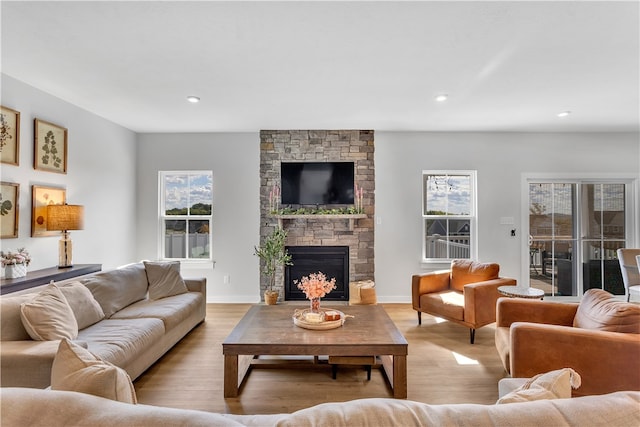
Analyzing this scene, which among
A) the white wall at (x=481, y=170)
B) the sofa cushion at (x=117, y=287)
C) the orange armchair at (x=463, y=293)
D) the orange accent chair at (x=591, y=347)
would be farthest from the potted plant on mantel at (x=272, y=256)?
the orange accent chair at (x=591, y=347)

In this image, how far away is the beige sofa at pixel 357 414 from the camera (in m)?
0.79

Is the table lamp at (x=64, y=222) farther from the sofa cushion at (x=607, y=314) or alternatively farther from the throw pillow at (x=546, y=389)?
the sofa cushion at (x=607, y=314)

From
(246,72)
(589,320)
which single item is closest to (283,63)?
(246,72)

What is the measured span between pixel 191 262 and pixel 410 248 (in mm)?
3319

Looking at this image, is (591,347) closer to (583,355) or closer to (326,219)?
(583,355)

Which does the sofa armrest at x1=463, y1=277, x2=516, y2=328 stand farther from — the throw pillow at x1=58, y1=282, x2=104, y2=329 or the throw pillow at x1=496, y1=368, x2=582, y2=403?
the throw pillow at x1=58, y1=282, x2=104, y2=329

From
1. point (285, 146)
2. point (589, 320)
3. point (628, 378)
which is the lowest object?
point (628, 378)

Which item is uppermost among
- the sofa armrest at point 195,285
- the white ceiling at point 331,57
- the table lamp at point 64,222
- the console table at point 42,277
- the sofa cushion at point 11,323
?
the white ceiling at point 331,57

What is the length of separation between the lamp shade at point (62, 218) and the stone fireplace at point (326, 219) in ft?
7.60

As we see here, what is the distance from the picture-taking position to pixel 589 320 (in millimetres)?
2264

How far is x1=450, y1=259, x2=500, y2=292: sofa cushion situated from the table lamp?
425 centimetres

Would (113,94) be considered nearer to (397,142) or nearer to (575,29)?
(397,142)

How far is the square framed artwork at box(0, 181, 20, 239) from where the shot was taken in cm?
299

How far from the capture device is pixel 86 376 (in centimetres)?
102
